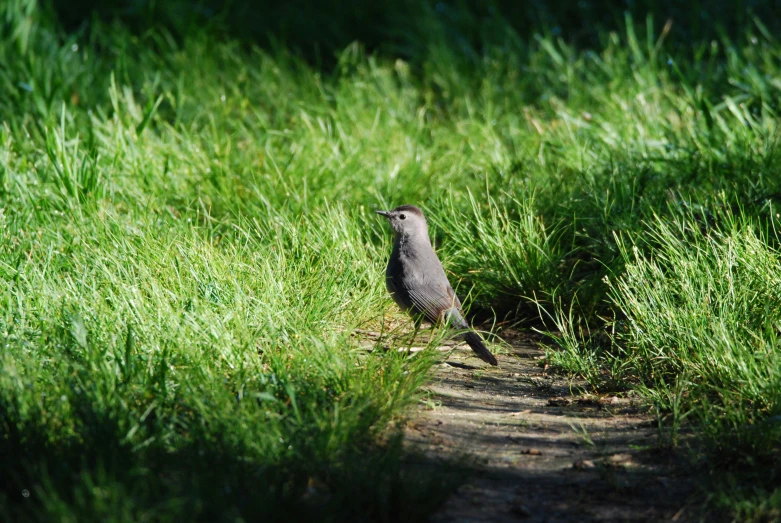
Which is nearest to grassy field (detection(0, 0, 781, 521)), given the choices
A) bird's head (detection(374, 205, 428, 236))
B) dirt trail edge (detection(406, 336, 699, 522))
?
dirt trail edge (detection(406, 336, 699, 522))

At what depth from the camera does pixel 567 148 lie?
5559 millimetres

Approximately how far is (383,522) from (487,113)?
4467 millimetres

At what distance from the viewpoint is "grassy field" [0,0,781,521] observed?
8.68ft

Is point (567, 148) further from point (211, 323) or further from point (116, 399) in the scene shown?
point (116, 399)

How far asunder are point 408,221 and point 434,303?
2.02 feet

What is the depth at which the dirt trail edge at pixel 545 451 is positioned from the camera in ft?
8.87

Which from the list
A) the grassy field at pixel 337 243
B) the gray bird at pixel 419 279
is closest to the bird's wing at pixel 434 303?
the gray bird at pixel 419 279

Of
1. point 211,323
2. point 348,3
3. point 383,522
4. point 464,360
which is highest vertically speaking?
point 348,3

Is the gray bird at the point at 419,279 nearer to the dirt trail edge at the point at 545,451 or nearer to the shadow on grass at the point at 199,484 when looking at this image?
the dirt trail edge at the point at 545,451

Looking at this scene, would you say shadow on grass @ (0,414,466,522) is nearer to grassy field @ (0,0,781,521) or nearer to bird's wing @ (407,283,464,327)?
grassy field @ (0,0,781,521)

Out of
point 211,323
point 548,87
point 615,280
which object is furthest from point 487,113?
point 211,323

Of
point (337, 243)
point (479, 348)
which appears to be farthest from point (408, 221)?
point (479, 348)

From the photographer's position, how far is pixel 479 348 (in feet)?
13.2

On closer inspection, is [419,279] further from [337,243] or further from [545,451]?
[545,451]
